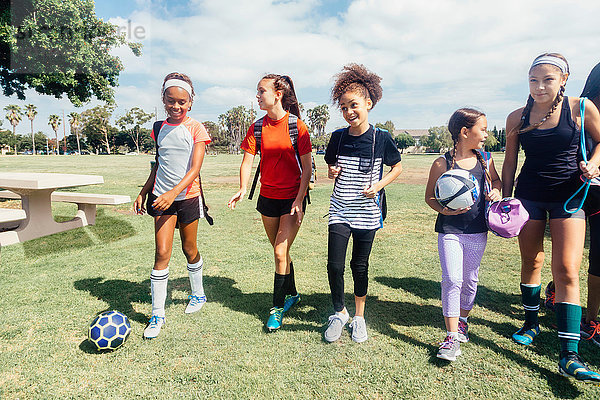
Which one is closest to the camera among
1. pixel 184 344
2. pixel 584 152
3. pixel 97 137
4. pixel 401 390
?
pixel 401 390

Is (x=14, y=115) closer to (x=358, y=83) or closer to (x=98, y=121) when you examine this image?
(x=98, y=121)

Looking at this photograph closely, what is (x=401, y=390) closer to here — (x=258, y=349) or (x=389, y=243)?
(x=258, y=349)

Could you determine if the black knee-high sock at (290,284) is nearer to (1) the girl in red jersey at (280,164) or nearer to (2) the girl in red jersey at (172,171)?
(1) the girl in red jersey at (280,164)

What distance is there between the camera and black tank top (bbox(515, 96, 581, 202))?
9.48ft

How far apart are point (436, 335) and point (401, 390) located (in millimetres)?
945

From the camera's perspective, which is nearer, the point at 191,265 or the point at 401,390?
the point at 401,390

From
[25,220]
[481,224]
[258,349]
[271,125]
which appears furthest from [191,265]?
[25,220]

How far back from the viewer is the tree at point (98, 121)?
281 feet

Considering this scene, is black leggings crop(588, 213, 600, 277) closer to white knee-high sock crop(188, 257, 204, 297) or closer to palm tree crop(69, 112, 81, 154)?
white knee-high sock crop(188, 257, 204, 297)

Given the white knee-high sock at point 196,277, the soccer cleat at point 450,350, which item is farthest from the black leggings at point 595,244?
the white knee-high sock at point 196,277

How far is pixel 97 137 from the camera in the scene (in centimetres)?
8881

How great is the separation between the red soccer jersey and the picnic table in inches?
199

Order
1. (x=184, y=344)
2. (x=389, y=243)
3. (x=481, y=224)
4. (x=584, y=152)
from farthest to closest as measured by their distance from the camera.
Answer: (x=389, y=243), (x=184, y=344), (x=481, y=224), (x=584, y=152)

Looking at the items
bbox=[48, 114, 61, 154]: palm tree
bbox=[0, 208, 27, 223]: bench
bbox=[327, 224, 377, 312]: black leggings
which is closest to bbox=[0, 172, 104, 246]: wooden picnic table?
bbox=[0, 208, 27, 223]: bench
